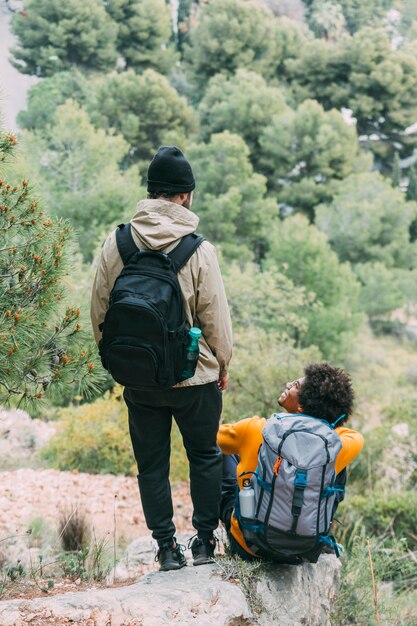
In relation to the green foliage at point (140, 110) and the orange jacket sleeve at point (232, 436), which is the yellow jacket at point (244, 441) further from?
the green foliage at point (140, 110)

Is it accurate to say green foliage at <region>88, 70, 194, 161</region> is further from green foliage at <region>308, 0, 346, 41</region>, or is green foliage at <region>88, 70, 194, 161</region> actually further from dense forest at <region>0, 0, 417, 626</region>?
green foliage at <region>308, 0, 346, 41</region>

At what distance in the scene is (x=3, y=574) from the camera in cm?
337

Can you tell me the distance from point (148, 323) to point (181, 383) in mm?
299

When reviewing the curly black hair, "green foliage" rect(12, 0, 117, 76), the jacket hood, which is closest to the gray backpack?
the curly black hair

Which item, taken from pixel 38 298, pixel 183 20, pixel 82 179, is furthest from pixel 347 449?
pixel 183 20

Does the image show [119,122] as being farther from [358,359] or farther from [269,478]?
[269,478]

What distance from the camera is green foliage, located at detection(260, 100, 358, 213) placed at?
3322 centimetres

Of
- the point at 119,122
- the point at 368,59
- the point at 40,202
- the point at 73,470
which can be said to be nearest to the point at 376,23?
the point at 368,59

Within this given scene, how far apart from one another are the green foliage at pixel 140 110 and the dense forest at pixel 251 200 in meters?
0.10

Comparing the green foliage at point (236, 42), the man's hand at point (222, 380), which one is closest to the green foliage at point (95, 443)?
the man's hand at point (222, 380)

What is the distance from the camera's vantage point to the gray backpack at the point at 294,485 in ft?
8.84

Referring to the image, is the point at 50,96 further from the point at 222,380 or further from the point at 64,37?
the point at 222,380

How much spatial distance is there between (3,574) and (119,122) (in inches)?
1219

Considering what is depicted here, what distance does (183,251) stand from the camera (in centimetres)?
270
